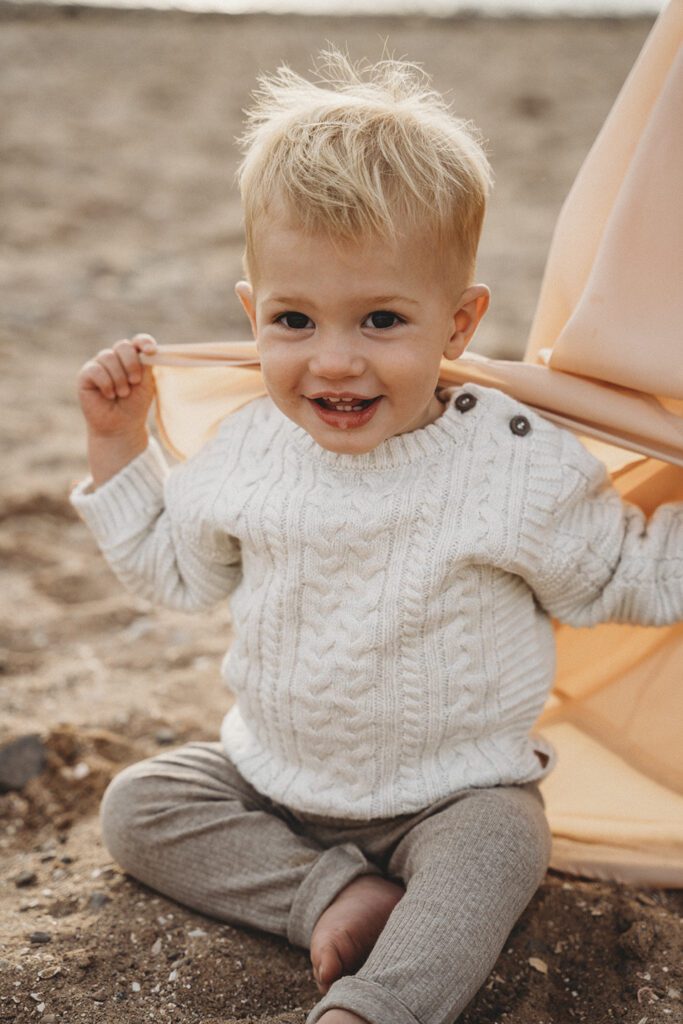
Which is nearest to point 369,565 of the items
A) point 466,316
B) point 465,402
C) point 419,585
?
point 419,585

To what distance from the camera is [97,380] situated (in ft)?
6.78

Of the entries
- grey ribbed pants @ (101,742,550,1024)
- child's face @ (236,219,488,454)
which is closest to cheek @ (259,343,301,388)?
child's face @ (236,219,488,454)

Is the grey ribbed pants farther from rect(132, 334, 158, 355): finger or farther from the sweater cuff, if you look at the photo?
rect(132, 334, 158, 355): finger

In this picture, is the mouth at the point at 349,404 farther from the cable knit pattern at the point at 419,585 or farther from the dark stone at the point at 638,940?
the dark stone at the point at 638,940

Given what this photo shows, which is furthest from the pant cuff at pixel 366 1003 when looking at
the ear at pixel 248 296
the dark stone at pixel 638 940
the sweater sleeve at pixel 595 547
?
the ear at pixel 248 296

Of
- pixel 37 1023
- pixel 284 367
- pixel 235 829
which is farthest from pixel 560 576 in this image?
pixel 37 1023

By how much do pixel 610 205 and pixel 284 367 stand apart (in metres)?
0.65

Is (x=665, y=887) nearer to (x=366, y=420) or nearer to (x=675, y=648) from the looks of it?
(x=675, y=648)

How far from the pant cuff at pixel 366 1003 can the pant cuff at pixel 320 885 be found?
0.92 ft

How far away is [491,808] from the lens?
1.84 m

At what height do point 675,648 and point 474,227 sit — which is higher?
point 474,227

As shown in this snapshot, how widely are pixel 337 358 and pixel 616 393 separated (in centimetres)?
51

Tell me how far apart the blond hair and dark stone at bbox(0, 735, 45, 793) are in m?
1.23

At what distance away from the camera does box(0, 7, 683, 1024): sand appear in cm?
186
